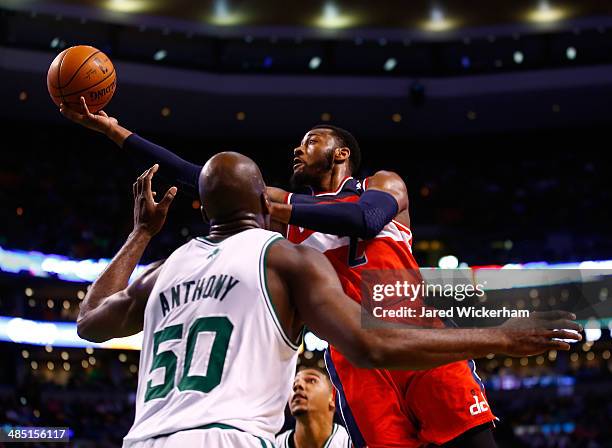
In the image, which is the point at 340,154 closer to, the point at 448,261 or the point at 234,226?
the point at 234,226

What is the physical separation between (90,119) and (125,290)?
2.03m

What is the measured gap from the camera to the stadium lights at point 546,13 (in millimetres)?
23859

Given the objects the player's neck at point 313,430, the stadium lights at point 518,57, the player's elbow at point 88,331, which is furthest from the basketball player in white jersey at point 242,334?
the stadium lights at point 518,57

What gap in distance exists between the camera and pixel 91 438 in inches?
786

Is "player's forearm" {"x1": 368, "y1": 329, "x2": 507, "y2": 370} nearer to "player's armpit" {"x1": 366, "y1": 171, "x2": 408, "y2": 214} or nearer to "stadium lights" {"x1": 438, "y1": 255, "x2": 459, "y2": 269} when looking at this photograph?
"player's armpit" {"x1": 366, "y1": 171, "x2": 408, "y2": 214}

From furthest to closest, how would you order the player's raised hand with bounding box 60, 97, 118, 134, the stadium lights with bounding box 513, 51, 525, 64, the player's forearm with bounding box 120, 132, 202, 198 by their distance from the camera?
the stadium lights with bounding box 513, 51, 525, 64, the player's raised hand with bounding box 60, 97, 118, 134, the player's forearm with bounding box 120, 132, 202, 198

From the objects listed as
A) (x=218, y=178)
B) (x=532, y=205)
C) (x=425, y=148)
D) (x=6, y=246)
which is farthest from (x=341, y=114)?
(x=218, y=178)

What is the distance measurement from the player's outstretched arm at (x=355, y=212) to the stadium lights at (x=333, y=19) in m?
19.4

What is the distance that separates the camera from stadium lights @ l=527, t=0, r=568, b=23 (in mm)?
23859

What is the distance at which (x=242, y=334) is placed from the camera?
3008 millimetres

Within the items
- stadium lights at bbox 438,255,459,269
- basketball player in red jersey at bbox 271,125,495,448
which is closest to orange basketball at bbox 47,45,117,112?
basketball player in red jersey at bbox 271,125,495,448

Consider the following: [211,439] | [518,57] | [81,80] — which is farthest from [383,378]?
[518,57]

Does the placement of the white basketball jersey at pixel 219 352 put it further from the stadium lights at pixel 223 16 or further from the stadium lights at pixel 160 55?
the stadium lights at pixel 160 55

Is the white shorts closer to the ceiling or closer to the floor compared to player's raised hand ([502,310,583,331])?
closer to the floor
